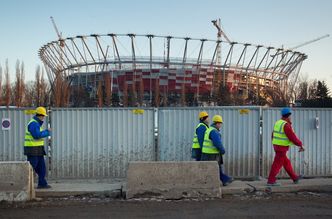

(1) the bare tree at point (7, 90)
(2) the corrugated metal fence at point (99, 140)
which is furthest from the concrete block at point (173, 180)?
(1) the bare tree at point (7, 90)

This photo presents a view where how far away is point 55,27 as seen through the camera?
92.4 meters

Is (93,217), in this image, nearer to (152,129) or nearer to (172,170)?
(172,170)

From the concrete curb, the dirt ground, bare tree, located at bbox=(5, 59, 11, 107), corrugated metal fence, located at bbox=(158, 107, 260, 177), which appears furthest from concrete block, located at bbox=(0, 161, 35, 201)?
bare tree, located at bbox=(5, 59, 11, 107)

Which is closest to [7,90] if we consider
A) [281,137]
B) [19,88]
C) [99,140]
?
[19,88]

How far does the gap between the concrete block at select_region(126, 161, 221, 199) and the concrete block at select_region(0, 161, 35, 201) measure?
6.24 ft

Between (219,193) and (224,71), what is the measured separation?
181 ft

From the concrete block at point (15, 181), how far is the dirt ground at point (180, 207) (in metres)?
0.16

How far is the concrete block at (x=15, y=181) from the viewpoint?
7.57 meters

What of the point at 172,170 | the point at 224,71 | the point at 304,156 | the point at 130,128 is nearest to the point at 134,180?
the point at 172,170

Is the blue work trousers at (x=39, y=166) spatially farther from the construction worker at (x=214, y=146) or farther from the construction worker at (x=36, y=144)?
the construction worker at (x=214, y=146)

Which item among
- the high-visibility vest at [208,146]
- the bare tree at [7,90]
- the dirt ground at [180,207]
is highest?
the bare tree at [7,90]

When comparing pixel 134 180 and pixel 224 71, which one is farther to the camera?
pixel 224 71

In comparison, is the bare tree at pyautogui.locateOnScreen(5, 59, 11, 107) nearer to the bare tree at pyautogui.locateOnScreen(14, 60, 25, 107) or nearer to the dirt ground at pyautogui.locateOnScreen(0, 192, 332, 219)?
the bare tree at pyautogui.locateOnScreen(14, 60, 25, 107)

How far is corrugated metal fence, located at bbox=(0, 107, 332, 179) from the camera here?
1003 centimetres
